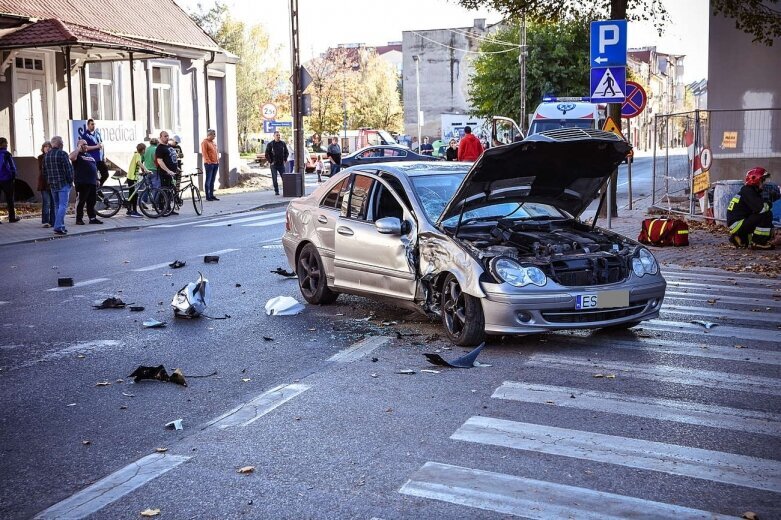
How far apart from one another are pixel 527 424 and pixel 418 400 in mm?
892

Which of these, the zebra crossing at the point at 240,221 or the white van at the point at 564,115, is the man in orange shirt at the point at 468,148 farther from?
the zebra crossing at the point at 240,221

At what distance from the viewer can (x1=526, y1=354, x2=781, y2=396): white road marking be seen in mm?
6910

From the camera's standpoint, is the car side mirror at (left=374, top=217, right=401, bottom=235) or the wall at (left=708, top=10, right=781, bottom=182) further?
the wall at (left=708, top=10, right=781, bottom=182)

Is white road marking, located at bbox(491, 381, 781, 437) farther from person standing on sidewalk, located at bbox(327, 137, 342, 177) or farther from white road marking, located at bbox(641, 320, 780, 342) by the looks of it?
person standing on sidewalk, located at bbox(327, 137, 342, 177)

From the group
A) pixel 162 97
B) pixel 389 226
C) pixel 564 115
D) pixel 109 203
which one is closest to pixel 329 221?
pixel 389 226

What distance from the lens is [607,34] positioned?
16375 millimetres

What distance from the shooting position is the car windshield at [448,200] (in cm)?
902

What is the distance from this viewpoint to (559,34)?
5372 cm

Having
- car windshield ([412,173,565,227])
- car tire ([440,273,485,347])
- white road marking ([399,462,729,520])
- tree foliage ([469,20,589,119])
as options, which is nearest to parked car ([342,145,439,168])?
tree foliage ([469,20,589,119])

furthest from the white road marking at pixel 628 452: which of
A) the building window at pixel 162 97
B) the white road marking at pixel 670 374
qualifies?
the building window at pixel 162 97

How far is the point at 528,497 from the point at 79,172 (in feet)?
60.1

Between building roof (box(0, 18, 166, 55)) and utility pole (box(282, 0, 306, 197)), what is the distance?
17.0 feet

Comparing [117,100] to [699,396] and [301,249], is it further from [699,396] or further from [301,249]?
[699,396]

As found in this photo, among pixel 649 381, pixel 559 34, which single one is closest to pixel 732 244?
pixel 649 381
